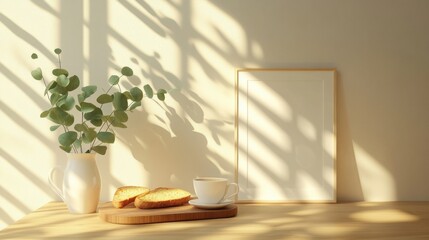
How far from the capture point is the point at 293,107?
1927 millimetres

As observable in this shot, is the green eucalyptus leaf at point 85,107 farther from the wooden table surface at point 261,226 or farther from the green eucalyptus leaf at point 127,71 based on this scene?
the wooden table surface at point 261,226

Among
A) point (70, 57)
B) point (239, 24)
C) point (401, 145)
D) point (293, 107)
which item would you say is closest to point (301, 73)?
point (293, 107)

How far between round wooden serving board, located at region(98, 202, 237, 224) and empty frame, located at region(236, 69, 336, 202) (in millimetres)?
292

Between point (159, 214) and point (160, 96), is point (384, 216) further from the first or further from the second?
point (160, 96)

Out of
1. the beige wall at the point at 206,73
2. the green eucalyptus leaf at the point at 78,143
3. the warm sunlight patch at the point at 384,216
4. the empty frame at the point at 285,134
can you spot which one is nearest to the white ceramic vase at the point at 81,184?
the green eucalyptus leaf at the point at 78,143

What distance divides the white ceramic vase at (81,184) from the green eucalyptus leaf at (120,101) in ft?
0.55

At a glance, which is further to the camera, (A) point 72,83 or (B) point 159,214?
(A) point 72,83

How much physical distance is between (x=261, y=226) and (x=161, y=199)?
33 cm

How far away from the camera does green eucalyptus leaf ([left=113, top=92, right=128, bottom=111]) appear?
5.71 ft

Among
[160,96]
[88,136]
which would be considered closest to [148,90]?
[160,96]

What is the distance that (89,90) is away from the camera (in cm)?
175

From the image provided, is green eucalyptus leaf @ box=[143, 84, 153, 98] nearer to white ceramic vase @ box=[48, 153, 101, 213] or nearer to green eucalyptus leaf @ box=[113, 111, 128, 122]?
green eucalyptus leaf @ box=[113, 111, 128, 122]

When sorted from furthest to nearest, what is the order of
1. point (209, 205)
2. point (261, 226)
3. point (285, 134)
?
point (285, 134)
point (209, 205)
point (261, 226)

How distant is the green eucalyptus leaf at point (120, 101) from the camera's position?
174cm
